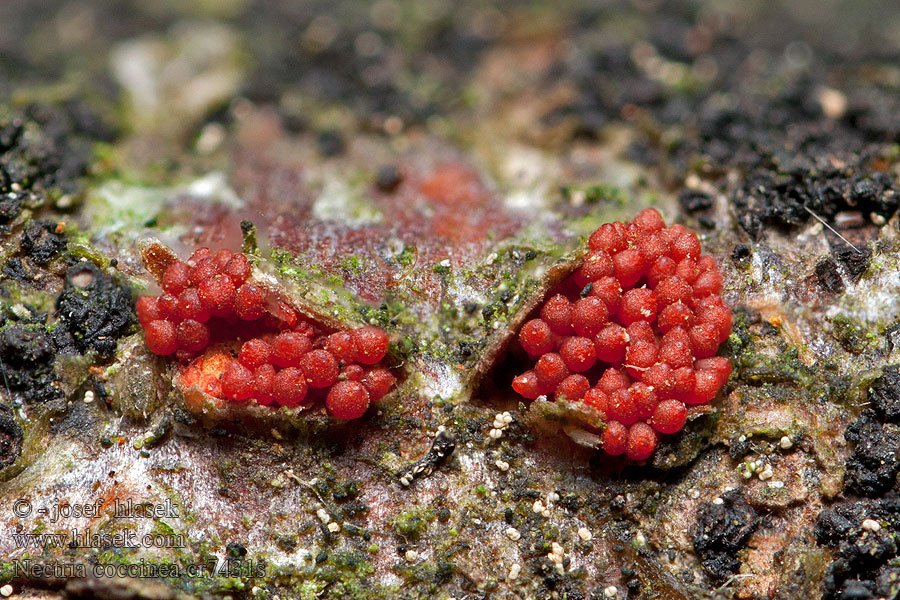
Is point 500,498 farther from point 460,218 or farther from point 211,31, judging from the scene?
point 211,31

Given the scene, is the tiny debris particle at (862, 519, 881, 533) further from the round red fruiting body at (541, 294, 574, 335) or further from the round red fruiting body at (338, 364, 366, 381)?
the round red fruiting body at (338, 364, 366, 381)

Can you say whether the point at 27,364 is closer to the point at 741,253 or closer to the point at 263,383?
the point at 263,383

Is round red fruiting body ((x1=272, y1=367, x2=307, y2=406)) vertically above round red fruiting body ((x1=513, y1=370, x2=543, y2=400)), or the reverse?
round red fruiting body ((x1=272, y1=367, x2=307, y2=406))

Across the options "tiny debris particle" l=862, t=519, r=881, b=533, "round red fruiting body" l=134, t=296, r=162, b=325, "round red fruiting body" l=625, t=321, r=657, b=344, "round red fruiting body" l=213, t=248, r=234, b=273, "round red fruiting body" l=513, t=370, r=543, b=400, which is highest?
"round red fruiting body" l=213, t=248, r=234, b=273

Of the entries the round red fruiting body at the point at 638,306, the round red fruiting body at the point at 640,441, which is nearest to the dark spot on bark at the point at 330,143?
the round red fruiting body at the point at 638,306

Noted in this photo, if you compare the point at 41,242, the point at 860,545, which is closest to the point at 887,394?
the point at 860,545

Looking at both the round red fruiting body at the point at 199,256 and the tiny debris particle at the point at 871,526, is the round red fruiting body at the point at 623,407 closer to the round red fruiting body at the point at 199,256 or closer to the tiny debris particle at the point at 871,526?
the tiny debris particle at the point at 871,526

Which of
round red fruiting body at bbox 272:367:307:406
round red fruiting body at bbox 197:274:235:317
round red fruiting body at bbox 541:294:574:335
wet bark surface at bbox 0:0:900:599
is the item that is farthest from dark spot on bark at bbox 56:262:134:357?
round red fruiting body at bbox 541:294:574:335
